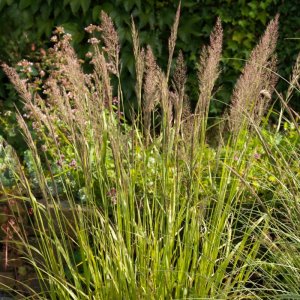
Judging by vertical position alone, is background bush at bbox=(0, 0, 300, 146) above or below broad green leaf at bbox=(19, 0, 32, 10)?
below

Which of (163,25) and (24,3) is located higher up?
(24,3)

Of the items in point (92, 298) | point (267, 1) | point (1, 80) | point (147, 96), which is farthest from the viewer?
point (1, 80)

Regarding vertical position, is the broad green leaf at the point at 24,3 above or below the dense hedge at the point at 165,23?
above

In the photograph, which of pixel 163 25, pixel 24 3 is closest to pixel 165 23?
pixel 163 25

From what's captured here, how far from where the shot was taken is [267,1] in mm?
5996

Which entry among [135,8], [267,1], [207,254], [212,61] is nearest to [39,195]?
[207,254]

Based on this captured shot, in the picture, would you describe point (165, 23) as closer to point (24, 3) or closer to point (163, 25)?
point (163, 25)

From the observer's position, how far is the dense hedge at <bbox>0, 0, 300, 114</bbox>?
603 centimetres

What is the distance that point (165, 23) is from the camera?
608 cm

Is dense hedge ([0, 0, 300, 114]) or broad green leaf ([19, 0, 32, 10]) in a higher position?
broad green leaf ([19, 0, 32, 10])

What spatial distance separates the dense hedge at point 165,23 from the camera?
6.03m

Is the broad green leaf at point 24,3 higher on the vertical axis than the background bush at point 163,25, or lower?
higher

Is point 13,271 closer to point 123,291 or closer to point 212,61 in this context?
point 123,291

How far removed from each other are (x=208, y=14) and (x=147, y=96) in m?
3.63
